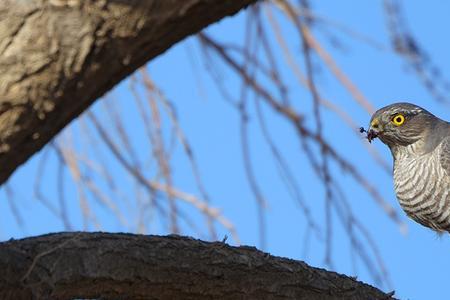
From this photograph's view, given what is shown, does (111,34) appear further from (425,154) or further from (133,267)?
(425,154)

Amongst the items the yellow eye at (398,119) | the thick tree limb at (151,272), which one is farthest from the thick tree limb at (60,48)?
the yellow eye at (398,119)

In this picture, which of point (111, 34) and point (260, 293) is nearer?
point (111, 34)

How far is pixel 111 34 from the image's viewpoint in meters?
1.61

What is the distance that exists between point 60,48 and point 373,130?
3.34 metres

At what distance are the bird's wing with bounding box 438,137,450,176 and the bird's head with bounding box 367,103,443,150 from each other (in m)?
0.15

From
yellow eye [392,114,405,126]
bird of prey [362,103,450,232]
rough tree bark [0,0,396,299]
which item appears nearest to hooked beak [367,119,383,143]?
bird of prey [362,103,450,232]

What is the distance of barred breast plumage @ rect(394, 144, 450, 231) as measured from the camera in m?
4.68

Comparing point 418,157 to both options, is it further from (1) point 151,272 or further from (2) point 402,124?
(1) point 151,272

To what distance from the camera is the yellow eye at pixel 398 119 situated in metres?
4.86

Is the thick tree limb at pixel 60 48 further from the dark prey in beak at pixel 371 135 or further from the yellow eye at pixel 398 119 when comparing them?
the yellow eye at pixel 398 119

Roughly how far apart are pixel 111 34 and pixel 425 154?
347 centimetres

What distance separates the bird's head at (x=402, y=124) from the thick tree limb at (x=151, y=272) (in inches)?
73.4

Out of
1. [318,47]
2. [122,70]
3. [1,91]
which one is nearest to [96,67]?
[122,70]

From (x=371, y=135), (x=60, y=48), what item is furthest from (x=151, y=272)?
(x=371, y=135)
